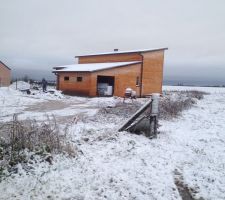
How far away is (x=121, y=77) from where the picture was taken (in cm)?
2719

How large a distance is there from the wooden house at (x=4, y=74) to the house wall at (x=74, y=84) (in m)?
17.5

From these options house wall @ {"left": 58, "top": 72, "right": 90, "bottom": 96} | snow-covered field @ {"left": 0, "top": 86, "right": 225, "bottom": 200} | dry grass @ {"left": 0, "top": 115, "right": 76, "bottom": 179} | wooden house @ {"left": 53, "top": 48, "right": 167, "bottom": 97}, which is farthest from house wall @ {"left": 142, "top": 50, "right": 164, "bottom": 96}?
dry grass @ {"left": 0, "top": 115, "right": 76, "bottom": 179}

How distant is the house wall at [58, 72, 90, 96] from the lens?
85.1ft

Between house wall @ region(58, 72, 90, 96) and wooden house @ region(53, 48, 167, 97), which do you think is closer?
house wall @ region(58, 72, 90, 96)

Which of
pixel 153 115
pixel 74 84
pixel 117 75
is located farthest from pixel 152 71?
pixel 153 115

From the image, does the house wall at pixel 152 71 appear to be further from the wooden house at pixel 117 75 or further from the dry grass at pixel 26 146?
the dry grass at pixel 26 146

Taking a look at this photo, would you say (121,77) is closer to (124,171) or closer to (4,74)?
(124,171)

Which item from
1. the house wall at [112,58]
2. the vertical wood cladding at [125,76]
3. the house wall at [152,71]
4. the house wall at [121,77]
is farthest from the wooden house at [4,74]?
the house wall at [152,71]

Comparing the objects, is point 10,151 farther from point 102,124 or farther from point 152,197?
point 102,124

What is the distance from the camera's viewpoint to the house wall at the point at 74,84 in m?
25.9

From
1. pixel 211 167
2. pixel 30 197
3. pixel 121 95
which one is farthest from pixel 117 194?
pixel 121 95

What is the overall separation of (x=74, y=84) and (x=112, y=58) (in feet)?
23.1

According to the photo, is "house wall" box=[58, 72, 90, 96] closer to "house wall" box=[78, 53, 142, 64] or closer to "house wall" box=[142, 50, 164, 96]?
"house wall" box=[78, 53, 142, 64]

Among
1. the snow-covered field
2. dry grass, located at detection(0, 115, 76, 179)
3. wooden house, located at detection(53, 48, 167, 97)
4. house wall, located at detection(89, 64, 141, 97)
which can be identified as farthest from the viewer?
wooden house, located at detection(53, 48, 167, 97)
